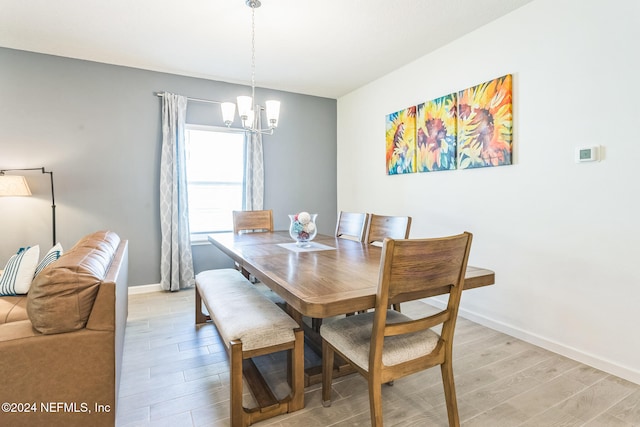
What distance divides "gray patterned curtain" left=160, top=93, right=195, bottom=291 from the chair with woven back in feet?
2.80

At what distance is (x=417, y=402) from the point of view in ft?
5.76

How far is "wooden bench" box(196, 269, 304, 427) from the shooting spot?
1.51 metres

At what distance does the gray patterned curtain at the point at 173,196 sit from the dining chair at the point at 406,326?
2711 mm

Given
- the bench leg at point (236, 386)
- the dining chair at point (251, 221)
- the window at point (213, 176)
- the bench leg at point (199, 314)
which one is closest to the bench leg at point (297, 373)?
the bench leg at point (236, 386)

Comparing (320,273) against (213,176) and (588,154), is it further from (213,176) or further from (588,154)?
(213,176)

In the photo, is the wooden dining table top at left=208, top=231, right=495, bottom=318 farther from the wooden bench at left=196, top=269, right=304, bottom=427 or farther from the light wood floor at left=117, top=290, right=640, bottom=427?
the light wood floor at left=117, top=290, right=640, bottom=427

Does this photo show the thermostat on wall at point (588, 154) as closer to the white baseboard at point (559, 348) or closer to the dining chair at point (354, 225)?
the white baseboard at point (559, 348)

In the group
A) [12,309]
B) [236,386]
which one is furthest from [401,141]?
[12,309]

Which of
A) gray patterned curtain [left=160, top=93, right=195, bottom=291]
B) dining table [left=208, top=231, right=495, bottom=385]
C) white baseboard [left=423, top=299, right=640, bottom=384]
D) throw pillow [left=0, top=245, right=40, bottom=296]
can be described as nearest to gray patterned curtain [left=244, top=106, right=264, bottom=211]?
gray patterned curtain [left=160, top=93, right=195, bottom=291]

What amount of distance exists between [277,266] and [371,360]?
0.70 metres

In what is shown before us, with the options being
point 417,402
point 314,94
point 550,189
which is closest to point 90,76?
point 314,94

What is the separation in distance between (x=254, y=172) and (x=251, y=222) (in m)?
1.04

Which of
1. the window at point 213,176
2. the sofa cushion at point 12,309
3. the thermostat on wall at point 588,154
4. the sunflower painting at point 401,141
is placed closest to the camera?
the sofa cushion at point 12,309

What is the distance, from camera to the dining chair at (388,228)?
2.47 metres
